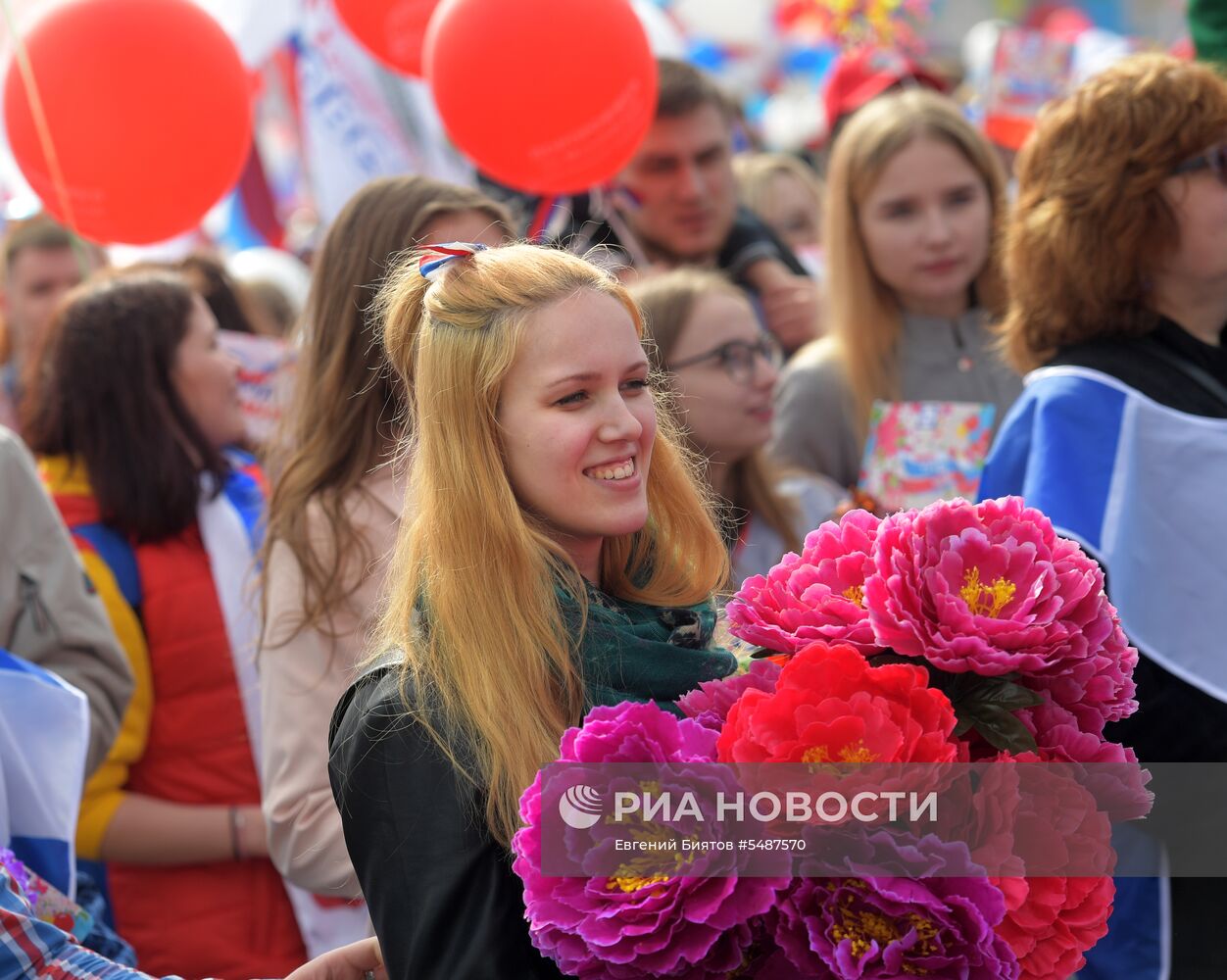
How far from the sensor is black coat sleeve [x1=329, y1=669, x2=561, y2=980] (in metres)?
1.55

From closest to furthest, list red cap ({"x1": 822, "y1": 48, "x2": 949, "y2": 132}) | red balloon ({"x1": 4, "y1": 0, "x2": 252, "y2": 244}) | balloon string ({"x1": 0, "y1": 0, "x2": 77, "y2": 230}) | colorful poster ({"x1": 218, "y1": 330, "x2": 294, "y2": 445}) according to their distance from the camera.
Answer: balloon string ({"x1": 0, "y1": 0, "x2": 77, "y2": 230}) < red balloon ({"x1": 4, "y1": 0, "x2": 252, "y2": 244}) < colorful poster ({"x1": 218, "y1": 330, "x2": 294, "y2": 445}) < red cap ({"x1": 822, "y1": 48, "x2": 949, "y2": 132})

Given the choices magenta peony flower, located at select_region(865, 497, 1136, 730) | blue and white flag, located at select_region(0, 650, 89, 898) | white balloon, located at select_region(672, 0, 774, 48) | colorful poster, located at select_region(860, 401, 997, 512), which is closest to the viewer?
magenta peony flower, located at select_region(865, 497, 1136, 730)

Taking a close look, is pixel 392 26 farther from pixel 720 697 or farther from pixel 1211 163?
pixel 720 697

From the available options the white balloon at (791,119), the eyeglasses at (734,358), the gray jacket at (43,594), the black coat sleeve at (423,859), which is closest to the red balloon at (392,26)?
the eyeglasses at (734,358)

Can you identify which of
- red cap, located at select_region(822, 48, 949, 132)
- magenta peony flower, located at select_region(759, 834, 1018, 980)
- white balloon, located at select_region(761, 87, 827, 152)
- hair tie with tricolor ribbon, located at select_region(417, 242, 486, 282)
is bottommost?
white balloon, located at select_region(761, 87, 827, 152)

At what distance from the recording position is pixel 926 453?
3.21 meters

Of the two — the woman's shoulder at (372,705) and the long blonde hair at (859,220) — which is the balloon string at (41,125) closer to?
the long blonde hair at (859,220)

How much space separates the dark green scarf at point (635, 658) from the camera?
1.73m

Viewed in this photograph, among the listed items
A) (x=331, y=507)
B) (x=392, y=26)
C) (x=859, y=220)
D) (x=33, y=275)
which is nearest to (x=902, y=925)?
(x=331, y=507)

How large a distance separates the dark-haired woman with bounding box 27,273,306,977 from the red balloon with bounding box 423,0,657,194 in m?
0.88

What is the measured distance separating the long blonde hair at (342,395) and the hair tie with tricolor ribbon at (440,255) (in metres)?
0.46

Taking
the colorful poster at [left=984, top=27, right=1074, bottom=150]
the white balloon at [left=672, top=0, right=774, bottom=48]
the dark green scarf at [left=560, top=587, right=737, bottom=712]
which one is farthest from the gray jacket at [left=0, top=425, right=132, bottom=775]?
the white balloon at [left=672, top=0, right=774, bottom=48]

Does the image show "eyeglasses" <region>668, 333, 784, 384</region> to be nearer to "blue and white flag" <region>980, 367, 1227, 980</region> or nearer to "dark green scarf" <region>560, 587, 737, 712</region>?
"blue and white flag" <region>980, 367, 1227, 980</region>

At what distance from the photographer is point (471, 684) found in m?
1.66
